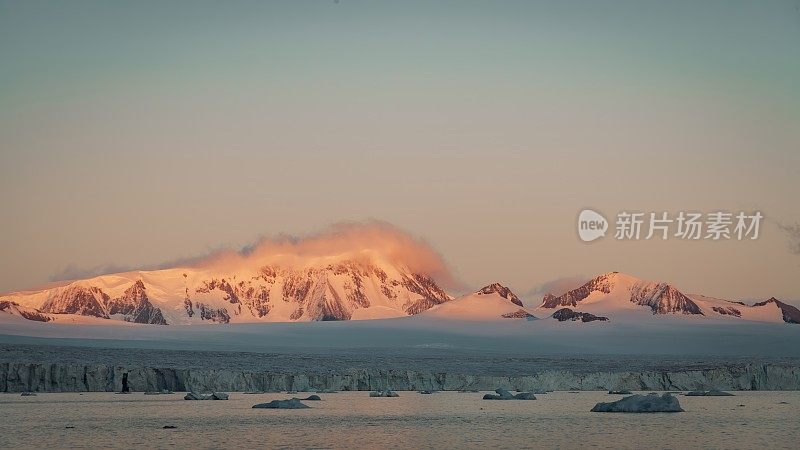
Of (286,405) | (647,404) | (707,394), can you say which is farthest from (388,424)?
(707,394)

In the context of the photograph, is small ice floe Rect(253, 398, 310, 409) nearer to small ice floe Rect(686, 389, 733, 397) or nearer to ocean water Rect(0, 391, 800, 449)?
ocean water Rect(0, 391, 800, 449)

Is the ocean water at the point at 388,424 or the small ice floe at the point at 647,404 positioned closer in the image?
the ocean water at the point at 388,424

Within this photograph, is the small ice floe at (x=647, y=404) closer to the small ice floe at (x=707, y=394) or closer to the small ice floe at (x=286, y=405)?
the small ice floe at (x=286, y=405)

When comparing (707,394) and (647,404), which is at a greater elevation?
(647,404)

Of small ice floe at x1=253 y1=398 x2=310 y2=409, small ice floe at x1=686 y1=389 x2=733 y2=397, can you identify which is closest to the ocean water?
small ice floe at x1=253 y1=398 x2=310 y2=409

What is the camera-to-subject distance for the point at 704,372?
3836 inches

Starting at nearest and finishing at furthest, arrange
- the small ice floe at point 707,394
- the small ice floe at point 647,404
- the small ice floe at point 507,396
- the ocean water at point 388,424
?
the ocean water at point 388,424 < the small ice floe at point 647,404 < the small ice floe at point 507,396 < the small ice floe at point 707,394

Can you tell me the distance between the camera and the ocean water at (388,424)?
4656 centimetres

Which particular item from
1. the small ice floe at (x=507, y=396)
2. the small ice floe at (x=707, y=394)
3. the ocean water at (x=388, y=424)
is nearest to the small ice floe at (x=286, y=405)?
the ocean water at (x=388, y=424)

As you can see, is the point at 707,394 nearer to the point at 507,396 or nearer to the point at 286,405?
the point at 507,396

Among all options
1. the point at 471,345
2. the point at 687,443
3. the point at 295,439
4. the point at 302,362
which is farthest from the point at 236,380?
the point at 471,345

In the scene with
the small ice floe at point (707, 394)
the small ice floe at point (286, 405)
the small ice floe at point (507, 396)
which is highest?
the small ice floe at point (286, 405)

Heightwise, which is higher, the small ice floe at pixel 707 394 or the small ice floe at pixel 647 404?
the small ice floe at pixel 647 404

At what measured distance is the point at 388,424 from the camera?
5794cm
